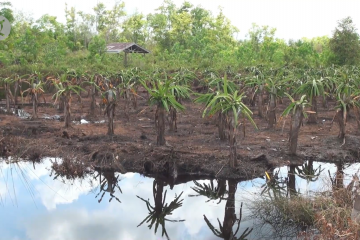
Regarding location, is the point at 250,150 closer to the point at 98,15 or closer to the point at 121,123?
the point at 121,123

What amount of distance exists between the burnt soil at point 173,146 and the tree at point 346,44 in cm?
1004

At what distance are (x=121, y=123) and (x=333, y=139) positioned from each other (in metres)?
4.90

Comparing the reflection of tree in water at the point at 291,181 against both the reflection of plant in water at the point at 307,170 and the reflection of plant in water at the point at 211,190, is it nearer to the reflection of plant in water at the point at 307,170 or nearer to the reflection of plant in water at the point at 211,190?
the reflection of plant in water at the point at 307,170

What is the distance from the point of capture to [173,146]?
7.31 metres

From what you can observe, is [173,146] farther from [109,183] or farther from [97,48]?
[97,48]

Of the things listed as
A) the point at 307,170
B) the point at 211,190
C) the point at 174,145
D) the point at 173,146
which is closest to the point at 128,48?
the point at 174,145

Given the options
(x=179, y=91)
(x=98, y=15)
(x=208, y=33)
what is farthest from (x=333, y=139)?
(x=98, y=15)

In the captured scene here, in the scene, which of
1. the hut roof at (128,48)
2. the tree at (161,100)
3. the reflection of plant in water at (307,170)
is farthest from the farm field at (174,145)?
the hut roof at (128,48)

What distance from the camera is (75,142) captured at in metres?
7.91

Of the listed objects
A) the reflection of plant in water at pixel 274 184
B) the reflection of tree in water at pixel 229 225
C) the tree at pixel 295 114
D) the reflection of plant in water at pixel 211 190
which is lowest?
the reflection of tree in water at pixel 229 225

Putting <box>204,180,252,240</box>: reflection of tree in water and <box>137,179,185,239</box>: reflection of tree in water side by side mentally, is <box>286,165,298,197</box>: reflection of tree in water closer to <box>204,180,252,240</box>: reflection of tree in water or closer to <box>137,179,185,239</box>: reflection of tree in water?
<box>204,180,252,240</box>: reflection of tree in water

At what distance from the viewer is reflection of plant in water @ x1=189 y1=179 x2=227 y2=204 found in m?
6.13

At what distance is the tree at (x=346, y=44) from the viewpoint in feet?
61.5

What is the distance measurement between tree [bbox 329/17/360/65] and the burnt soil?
10038 mm
